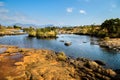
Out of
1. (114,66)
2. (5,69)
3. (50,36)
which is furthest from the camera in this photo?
(50,36)

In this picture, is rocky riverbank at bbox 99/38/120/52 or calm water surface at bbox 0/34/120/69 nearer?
calm water surface at bbox 0/34/120/69

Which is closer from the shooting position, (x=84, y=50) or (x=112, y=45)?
(x=84, y=50)

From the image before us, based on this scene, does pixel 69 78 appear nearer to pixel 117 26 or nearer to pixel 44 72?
pixel 44 72

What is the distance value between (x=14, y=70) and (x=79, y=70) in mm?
10952

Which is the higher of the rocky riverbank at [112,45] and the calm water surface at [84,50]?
the rocky riverbank at [112,45]

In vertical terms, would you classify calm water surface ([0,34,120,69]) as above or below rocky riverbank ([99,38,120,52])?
below

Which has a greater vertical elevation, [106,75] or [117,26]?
[117,26]

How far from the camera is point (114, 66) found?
36500mm

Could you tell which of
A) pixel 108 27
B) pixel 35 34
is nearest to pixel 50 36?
pixel 35 34

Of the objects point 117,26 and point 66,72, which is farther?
point 117,26

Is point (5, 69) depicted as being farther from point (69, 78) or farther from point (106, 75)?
point (106, 75)

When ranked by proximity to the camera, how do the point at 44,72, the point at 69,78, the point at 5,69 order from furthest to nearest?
the point at 5,69 < the point at 44,72 < the point at 69,78

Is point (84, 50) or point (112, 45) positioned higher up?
point (112, 45)

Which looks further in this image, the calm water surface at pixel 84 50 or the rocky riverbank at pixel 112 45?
the rocky riverbank at pixel 112 45
